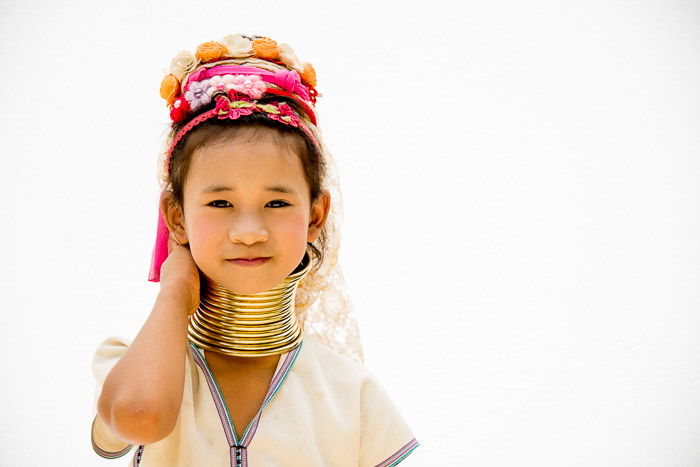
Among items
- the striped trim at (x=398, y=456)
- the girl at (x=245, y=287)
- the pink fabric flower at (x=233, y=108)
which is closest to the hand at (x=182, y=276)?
the girl at (x=245, y=287)

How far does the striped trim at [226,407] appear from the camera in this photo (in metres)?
1.55

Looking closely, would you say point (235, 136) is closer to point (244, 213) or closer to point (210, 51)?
point (244, 213)

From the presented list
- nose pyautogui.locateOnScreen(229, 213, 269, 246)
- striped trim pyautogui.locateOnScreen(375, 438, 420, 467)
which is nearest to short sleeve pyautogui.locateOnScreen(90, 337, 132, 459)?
nose pyautogui.locateOnScreen(229, 213, 269, 246)

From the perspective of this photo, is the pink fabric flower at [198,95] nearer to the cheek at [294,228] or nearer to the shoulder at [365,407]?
the cheek at [294,228]

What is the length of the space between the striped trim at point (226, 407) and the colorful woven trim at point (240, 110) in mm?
526

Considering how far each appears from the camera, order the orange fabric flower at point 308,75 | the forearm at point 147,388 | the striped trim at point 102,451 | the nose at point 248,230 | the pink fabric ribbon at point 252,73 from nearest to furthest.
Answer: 1. the forearm at point 147,388
2. the nose at point 248,230
3. the striped trim at point 102,451
4. the pink fabric ribbon at point 252,73
5. the orange fabric flower at point 308,75

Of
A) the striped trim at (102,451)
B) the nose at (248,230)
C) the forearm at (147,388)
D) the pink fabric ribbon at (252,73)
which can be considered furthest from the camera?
the pink fabric ribbon at (252,73)

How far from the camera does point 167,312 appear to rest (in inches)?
57.1

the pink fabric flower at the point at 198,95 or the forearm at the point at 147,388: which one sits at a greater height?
the pink fabric flower at the point at 198,95

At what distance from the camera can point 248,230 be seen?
1487 mm

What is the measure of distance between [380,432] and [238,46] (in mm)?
1021

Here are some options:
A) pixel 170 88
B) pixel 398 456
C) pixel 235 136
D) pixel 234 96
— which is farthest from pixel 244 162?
Result: pixel 398 456

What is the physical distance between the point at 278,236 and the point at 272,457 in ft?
1.61

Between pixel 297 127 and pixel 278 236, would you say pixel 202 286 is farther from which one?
pixel 297 127
